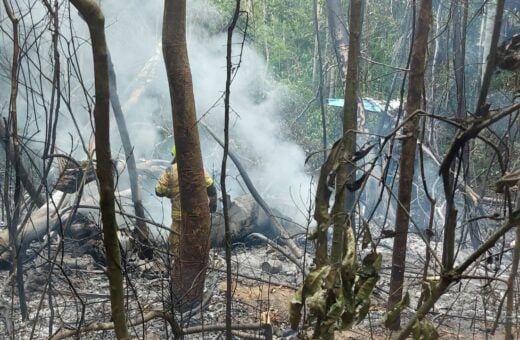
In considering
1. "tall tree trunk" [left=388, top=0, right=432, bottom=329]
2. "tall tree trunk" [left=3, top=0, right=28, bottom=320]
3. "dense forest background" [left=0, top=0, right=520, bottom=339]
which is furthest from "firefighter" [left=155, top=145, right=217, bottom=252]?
"tall tree trunk" [left=388, top=0, right=432, bottom=329]

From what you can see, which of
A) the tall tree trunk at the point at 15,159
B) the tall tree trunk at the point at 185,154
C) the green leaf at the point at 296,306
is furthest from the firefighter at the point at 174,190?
the green leaf at the point at 296,306

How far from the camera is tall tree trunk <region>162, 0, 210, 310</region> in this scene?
4590 millimetres

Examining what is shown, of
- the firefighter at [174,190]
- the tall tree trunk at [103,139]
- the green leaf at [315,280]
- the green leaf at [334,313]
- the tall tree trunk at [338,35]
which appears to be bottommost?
the firefighter at [174,190]

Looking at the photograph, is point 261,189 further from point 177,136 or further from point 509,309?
point 509,309

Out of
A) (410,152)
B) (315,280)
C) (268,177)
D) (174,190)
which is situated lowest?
(268,177)

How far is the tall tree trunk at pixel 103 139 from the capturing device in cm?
145

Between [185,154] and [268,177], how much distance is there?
290 inches

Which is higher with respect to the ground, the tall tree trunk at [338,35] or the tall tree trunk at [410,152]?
the tall tree trunk at [338,35]

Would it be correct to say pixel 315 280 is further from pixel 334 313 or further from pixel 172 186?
pixel 172 186

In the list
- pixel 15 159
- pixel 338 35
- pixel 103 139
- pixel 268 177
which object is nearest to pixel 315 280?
pixel 103 139

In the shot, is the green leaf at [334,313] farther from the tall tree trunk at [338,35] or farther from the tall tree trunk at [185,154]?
the tall tree trunk at [338,35]

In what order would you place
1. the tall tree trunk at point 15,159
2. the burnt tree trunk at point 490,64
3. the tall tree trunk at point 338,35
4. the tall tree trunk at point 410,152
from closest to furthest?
1. the burnt tree trunk at point 490,64
2. the tall tree trunk at point 15,159
3. the tall tree trunk at point 410,152
4. the tall tree trunk at point 338,35

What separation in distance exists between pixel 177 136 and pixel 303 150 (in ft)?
30.7

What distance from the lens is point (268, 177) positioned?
1205 cm
